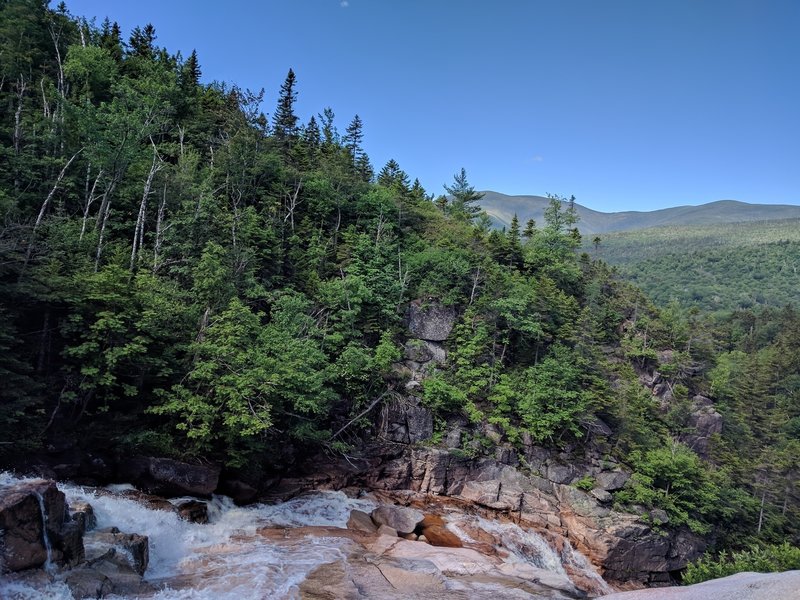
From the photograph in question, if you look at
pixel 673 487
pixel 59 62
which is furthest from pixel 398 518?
pixel 59 62

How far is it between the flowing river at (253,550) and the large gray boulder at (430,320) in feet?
40.9

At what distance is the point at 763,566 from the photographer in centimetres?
1941

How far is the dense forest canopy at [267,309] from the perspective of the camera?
17938mm

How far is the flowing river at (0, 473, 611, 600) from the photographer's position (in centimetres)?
1306

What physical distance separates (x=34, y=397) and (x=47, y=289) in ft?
12.9

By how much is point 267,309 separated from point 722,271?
150 m

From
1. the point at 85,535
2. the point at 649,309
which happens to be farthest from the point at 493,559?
the point at 649,309

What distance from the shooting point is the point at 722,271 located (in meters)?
133

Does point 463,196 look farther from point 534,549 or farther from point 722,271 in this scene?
point 722,271

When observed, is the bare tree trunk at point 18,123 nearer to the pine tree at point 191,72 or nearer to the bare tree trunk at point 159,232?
the bare tree trunk at point 159,232

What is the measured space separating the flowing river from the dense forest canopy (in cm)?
264

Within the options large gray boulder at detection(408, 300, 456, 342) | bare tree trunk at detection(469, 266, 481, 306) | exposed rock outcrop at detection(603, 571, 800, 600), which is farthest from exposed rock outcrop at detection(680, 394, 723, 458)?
exposed rock outcrop at detection(603, 571, 800, 600)

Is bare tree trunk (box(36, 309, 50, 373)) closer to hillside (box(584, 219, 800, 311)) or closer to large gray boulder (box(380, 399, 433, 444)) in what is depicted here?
large gray boulder (box(380, 399, 433, 444))

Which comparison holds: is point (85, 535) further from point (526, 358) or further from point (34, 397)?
point (526, 358)
